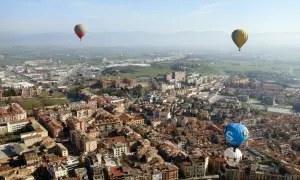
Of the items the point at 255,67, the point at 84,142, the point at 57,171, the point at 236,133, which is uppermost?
the point at 236,133

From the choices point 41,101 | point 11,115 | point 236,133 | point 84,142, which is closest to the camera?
point 236,133

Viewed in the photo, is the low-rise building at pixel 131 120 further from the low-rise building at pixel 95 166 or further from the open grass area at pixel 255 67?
the open grass area at pixel 255 67

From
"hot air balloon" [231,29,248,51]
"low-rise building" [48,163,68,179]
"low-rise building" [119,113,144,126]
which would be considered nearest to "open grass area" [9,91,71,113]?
"low-rise building" [119,113,144,126]

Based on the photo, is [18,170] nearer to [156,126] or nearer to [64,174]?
[64,174]

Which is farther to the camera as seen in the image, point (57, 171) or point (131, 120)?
point (131, 120)

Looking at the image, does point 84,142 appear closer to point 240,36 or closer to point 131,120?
point 131,120

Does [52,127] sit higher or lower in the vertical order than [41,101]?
lower

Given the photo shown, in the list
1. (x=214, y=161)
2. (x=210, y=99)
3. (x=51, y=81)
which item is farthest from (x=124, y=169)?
(x=51, y=81)

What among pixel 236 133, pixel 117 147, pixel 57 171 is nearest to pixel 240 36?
pixel 236 133

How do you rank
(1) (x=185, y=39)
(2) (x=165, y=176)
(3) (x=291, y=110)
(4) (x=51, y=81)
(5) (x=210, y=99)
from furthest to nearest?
(1) (x=185, y=39)
(4) (x=51, y=81)
(5) (x=210, y=99)
(3) (x=291, y=110)
(2) (x=165, y=176)

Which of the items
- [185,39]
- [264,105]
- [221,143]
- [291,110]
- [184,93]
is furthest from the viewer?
[185,39]

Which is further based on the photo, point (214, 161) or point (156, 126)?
point (156, 126)
